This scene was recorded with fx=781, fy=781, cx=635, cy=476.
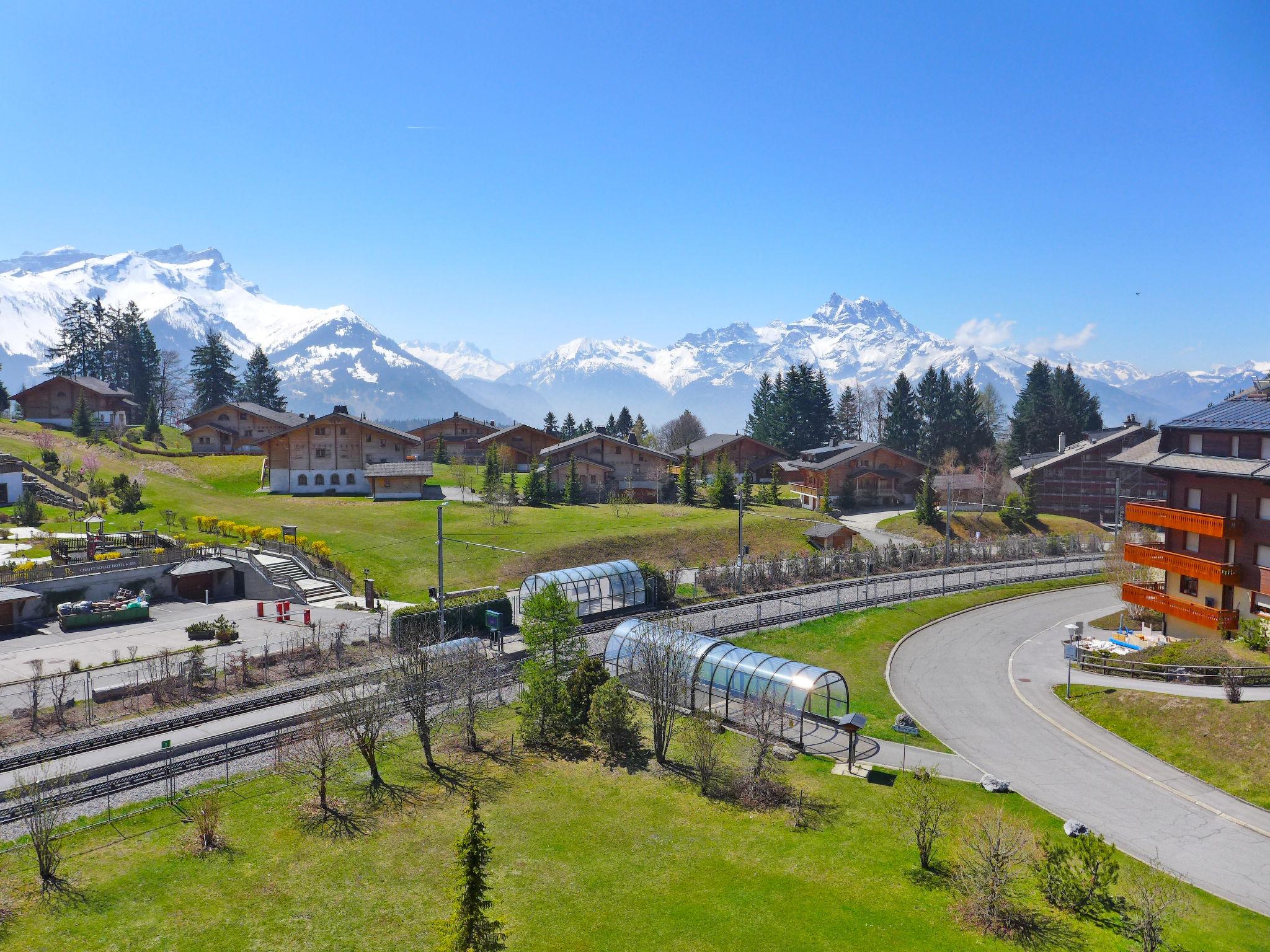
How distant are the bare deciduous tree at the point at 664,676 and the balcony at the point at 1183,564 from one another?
26.7 meters

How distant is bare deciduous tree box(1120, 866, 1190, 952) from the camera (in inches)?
687

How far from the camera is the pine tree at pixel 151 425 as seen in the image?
3839 inches

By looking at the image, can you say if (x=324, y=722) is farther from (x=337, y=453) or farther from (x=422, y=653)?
(x=337, y=453)

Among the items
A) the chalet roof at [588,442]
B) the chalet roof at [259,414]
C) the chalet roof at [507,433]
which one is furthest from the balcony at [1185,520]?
the chalet roof at [259,414]

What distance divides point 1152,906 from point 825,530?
180 ft

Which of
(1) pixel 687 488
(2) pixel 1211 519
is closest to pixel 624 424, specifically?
(1) pixel 687 488

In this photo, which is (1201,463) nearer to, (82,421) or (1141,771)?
(1141,771)

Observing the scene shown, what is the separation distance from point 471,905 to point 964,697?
2881 cm

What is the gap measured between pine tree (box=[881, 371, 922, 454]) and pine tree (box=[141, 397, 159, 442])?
10282 cm

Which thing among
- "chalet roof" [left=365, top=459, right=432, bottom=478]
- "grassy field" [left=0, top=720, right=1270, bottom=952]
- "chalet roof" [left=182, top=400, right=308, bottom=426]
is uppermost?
"chalet roof" [left=182, top=400, right=308, bottom=426]

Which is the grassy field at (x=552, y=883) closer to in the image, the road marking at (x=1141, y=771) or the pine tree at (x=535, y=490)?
the road marking at (x=1141, y=771)

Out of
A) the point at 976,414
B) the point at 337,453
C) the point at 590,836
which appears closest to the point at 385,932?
the point at 590,836

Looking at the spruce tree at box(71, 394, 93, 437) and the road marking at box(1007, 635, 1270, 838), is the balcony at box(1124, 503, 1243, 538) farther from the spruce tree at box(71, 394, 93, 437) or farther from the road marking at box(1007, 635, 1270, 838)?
the spruce tree at box(71, 394, 93, 437)

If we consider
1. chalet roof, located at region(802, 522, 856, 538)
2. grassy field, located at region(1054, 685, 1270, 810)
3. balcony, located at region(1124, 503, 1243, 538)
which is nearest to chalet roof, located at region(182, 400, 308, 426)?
chalet roof, located at region(802, 522, 856, 538)
